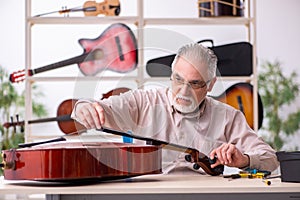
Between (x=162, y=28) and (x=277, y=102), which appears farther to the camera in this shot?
(x=277, y=102)

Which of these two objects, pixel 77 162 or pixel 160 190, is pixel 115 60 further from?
pixel 160 190

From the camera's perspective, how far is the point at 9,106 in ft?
14.4

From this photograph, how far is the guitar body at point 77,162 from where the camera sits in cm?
171

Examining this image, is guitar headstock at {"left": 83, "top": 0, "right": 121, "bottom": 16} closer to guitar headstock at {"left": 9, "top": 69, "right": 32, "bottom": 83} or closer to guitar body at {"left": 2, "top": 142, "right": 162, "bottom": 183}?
guitar headstock at {"left": 9, "top": 69, "right": 32, "bottom": 83}

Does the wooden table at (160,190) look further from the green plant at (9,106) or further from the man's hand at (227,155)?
the green plant at (9,106)

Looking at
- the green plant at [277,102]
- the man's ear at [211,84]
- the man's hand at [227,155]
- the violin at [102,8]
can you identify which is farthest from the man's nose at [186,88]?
the green plant at [277,102]

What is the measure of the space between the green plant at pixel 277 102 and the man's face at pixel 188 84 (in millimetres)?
2343

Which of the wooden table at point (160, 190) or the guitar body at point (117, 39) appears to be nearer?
the wooden table at point (160, 190)

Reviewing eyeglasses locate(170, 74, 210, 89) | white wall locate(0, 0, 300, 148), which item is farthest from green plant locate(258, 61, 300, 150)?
eyeglasses locate(170, 74, 210, 89)

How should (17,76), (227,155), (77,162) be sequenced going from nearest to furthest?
(77,162) < (227,155) < (17,76)

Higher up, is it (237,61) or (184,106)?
(237,61)

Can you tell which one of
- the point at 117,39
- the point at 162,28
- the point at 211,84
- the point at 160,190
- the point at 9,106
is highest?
the point at 162,28

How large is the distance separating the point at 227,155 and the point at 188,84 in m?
0.29

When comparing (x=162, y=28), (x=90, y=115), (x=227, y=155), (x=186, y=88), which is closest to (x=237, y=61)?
(x=162, y=28)
